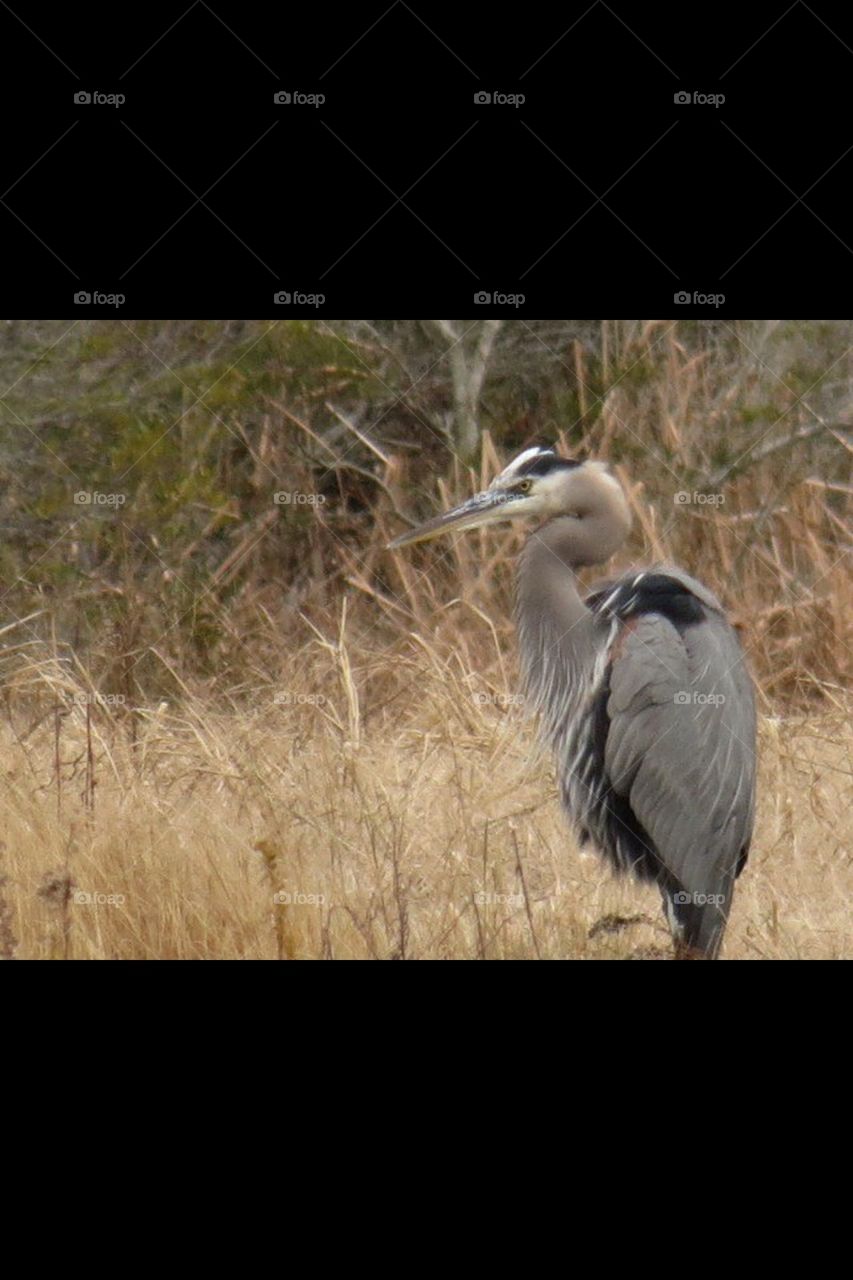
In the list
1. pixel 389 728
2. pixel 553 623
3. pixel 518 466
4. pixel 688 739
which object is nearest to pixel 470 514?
pixel 518 466

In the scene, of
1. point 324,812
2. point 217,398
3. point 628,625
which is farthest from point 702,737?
point 217,398

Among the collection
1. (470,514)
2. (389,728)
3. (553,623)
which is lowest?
(389,728)

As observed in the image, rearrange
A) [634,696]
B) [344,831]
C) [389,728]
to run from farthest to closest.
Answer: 1. [389,728]
2. [634,696]
3. [344,831]

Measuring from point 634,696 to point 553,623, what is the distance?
32cm

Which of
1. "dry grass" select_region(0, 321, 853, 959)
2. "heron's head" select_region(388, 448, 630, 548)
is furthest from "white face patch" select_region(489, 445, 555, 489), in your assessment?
"dry grass" select_region(0, 321, 853, 959)

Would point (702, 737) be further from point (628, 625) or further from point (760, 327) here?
point (760, 327)

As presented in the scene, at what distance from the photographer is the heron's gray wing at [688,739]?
5035mm

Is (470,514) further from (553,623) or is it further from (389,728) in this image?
(389,728)

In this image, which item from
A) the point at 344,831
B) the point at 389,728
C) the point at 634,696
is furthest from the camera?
the point at 389,728

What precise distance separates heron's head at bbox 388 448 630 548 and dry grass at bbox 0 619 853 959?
16.4 inches

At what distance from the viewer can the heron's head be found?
16.8 feet

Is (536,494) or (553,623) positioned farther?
(553,623)

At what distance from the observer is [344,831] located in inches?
196

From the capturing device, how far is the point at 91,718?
5184 mm
